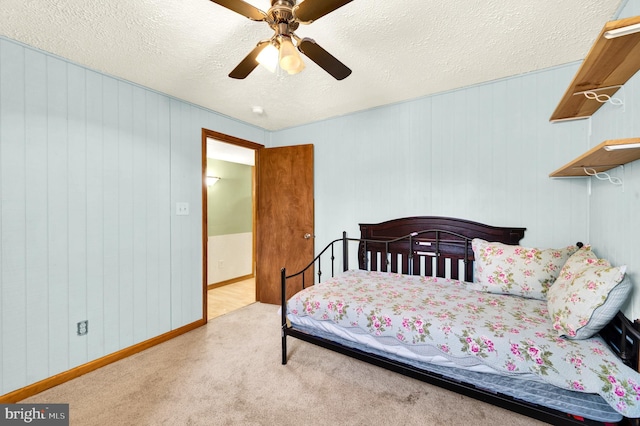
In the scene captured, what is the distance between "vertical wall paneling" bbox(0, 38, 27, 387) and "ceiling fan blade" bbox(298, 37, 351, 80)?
195cm

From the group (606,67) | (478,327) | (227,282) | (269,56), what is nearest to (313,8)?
(269,56)

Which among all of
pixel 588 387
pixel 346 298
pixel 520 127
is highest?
pixel 520 127

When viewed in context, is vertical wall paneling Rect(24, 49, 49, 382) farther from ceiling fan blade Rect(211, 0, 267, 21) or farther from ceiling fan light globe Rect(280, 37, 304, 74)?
ceiling fan light globe Rect(280, 37, 304, 74)

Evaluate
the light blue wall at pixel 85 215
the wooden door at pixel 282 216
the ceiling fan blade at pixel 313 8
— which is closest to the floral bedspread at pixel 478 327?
the wooden door at pixel 282 216

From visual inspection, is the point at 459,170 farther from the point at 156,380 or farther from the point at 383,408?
the point at 156,380

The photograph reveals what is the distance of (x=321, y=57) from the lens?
1.49 m

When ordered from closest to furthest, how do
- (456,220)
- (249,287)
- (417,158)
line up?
(456,220) → (417,158) → (249,287)

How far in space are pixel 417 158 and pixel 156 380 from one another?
116 inches

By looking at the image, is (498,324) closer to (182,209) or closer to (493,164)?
(493,164)

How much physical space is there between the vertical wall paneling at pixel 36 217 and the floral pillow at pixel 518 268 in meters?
3.24

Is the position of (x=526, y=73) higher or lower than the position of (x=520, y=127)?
higher

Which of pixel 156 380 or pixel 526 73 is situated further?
pixel 526 73

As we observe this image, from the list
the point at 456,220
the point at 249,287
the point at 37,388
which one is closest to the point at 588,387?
the point at 456,220

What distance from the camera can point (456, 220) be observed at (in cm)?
255
